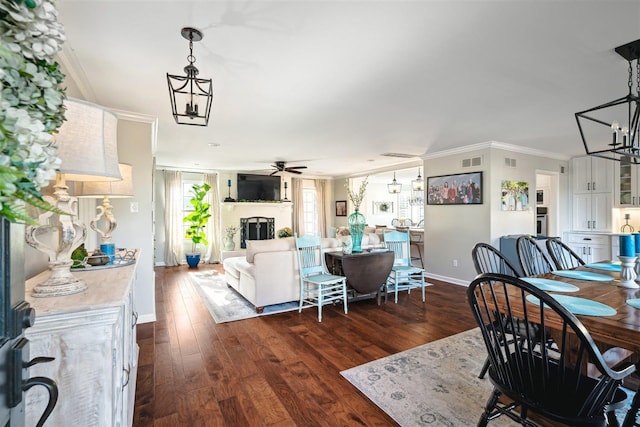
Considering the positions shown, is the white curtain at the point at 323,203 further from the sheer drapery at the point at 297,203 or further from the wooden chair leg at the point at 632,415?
→ the wooden chair leg at the point at 632,415

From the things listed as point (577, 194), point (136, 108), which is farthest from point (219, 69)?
point (577, 194)

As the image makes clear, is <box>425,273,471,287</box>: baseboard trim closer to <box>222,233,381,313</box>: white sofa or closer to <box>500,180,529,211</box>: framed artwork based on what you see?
<box>500,180,529,211</box>: framed artwork

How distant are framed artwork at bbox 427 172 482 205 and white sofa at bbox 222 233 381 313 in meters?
3.08

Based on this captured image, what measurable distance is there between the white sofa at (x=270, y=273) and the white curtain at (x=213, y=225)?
3.97 meters

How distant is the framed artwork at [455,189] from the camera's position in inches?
198

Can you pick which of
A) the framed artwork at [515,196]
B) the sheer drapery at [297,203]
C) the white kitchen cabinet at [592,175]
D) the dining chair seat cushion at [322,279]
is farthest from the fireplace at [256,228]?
the white kitchen cabinet at [592,175]

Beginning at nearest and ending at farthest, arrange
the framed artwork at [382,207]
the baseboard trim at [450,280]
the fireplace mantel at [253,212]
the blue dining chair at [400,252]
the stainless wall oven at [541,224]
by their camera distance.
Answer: the blue dining chair at [400,252], the baseboard trim at [450,280], the stainless wall oven at [541,224], the fireplace mantel at [253,212], the framed artwork at [382,207]

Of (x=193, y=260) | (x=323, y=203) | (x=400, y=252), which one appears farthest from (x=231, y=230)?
(x=400, y=252)

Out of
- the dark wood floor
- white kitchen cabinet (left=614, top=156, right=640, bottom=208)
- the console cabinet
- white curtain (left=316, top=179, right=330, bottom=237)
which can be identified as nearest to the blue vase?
the dark wood floor

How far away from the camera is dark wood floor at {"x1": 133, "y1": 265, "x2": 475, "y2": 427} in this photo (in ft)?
6.35

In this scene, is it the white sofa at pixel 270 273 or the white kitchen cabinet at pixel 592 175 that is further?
the white kitchen cabinet at pixel 592 175

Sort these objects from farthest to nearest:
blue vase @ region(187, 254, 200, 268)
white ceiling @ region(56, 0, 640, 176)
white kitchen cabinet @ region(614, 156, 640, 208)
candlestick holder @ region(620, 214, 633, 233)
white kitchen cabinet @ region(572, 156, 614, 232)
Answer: blue vase @ region(187, 254, 200, 268) < white kitchen cabinet @ region(572, 156, 614, 232) < candlestick holder @ region(620, 214, 633, 233) < white kitchen cabinet @ region(614, 156, 640, 208) < white ceiling @ region(56, 0, 640, 176)

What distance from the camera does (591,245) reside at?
19.1ft

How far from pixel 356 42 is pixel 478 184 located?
12.6 ft
